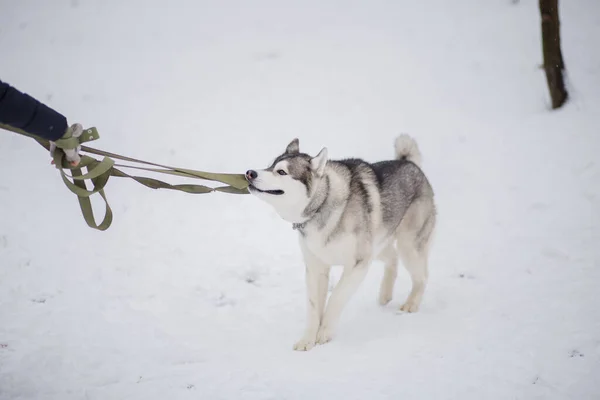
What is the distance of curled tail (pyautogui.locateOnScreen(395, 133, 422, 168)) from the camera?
5492mm

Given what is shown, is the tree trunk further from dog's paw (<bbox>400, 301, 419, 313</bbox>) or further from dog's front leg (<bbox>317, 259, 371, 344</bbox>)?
dog's front leg (<bbox>317, 259, 371, 344</bbox>)

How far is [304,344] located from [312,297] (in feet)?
1.44

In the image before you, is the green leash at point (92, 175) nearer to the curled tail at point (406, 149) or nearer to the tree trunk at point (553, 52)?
the curled tail at point (406, 149)

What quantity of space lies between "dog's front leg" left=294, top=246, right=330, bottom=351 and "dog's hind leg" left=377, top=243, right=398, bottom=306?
1017mm

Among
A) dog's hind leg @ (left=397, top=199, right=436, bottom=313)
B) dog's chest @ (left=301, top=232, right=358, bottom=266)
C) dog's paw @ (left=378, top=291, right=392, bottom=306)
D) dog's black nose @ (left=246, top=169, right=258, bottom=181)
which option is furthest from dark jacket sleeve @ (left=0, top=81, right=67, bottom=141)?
dog's paw @ (left=378, top=291, right=392, bottom=306)

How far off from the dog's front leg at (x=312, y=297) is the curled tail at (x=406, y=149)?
172cm

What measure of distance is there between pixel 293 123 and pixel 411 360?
654 centimetres

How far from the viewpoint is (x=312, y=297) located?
15.1 feet

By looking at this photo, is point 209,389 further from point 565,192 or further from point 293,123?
point 293,123

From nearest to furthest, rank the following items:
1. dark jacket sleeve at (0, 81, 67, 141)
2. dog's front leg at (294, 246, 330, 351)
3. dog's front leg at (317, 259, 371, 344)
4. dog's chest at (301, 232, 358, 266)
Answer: dark jacket sleeve at (0, 81, 67, 141)
dog's chest at (301, 232, 358, 266)
dog's front leg at (317, 259, 371, 344)
dog's front leg at (294, 246, 330, 351)

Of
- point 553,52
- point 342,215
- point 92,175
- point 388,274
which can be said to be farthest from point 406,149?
point 553,52

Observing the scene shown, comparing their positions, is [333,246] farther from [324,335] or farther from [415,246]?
[415,246]

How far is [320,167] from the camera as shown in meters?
4.18

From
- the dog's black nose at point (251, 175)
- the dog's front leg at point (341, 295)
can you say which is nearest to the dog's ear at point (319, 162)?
the dog's black nose at point (251, 175)
